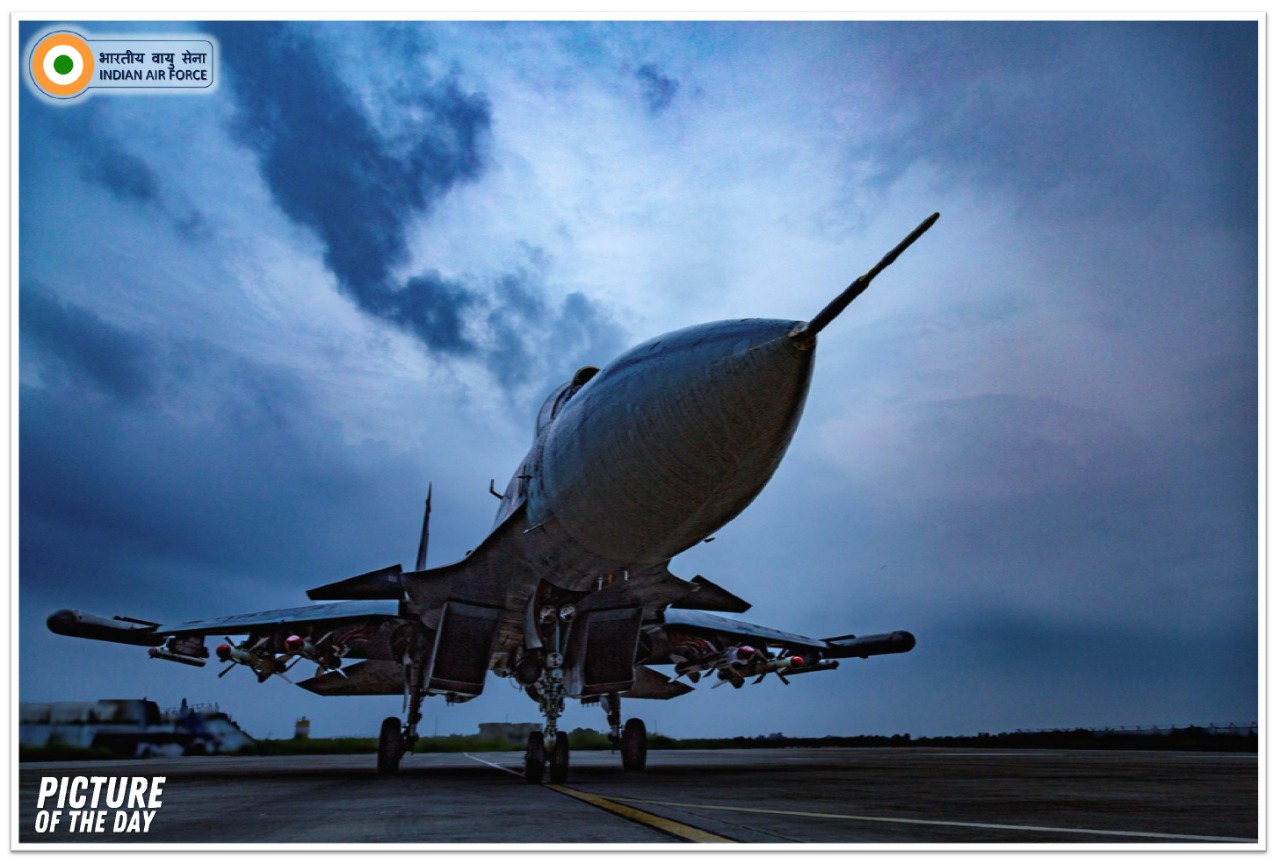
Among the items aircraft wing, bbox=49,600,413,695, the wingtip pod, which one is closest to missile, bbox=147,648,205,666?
aircraft wing, bbox=49,600,413,695

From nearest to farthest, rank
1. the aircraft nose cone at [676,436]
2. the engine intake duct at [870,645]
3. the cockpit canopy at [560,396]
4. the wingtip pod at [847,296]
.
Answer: the wingtip pod at [847,296]
the aircraft nose cone at [676,436]
the cockpit canopy at [560,396]
the engine intake duct at [870,645]

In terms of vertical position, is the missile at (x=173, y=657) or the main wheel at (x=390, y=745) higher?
the missile at (x=173, y=657)

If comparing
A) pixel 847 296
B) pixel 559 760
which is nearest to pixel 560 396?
Result: pixel 559 760

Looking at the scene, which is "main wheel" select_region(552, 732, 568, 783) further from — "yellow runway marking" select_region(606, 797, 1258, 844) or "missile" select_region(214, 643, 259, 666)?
"missile" select_region(214, 643, 259, 666)

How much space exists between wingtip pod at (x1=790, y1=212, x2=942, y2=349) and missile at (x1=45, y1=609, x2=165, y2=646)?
39.6 feet

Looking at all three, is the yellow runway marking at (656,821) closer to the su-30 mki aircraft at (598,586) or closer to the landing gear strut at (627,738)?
the su-30 mki aircraft at (598,586)

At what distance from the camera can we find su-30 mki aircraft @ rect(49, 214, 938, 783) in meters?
5.98

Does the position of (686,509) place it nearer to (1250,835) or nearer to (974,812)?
(974,812)

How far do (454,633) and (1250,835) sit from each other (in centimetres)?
792

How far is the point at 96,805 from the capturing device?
5.97 metres

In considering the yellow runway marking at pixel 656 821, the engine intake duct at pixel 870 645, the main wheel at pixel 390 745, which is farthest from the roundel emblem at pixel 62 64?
the engine intake duct at pixel 870 645

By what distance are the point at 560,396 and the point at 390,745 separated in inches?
299

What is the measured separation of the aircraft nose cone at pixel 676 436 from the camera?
18.9 feet

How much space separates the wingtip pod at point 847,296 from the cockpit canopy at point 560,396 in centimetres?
386
